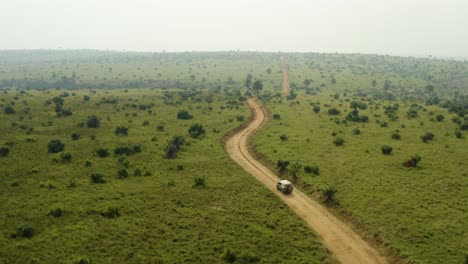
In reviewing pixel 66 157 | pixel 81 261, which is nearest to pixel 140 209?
pixel 81 261

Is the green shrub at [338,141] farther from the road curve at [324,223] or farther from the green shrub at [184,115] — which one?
the green shrub at [184,115]

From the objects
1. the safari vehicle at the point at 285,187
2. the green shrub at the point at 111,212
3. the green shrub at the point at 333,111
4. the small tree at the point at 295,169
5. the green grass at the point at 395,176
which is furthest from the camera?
the green shrub at the point at 333,111

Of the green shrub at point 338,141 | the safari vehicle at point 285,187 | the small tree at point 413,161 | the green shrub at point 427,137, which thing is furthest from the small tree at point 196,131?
the green shrub at point 427,137

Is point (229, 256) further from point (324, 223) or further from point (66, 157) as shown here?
point (66, 157)

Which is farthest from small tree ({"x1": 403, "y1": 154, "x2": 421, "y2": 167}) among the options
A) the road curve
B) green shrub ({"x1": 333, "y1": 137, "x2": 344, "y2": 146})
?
the road curve

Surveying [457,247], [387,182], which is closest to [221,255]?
[457,247]

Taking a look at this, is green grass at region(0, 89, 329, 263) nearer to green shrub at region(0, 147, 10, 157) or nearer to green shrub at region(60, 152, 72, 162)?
green shrub at region(60, 152, 72, 162)
